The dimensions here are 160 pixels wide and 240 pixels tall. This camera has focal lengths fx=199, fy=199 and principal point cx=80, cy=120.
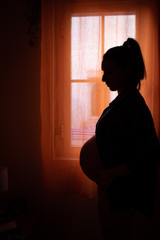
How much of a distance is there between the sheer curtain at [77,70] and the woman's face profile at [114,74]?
0.58 m

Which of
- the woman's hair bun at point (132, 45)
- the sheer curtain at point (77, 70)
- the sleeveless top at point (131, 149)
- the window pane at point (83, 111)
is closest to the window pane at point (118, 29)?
the sheer curtain at point (77, 70)

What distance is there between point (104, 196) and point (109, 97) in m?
0.81

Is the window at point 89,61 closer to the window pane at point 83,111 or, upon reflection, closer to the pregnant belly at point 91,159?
the window pane at point 83,111

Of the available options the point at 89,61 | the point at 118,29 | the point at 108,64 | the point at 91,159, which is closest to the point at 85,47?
the point at 89,61

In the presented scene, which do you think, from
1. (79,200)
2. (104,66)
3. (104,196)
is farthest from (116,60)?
(79,200)

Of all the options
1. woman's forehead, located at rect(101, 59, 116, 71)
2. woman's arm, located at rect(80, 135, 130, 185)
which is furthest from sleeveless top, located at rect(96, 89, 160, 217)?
woman's forehead, located at rect(101, 59, 116, 71)

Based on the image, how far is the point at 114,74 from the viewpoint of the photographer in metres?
0.91

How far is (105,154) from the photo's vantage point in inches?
34.9

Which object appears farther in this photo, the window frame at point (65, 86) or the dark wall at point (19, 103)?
the dark wall at point (19, 103)

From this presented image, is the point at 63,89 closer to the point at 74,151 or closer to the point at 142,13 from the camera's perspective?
the point at 74,151

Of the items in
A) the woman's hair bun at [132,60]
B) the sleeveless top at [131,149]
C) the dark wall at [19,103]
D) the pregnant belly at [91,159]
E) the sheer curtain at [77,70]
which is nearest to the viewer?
the sleeveless top at [131,149]

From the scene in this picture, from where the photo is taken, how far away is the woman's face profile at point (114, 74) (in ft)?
2.95

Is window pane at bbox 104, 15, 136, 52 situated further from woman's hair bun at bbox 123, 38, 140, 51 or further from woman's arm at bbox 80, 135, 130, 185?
woman's arm at bbox 80, 135, 130, 185

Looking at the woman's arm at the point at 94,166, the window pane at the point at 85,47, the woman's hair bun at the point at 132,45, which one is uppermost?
the window pane at the point at 85,47
